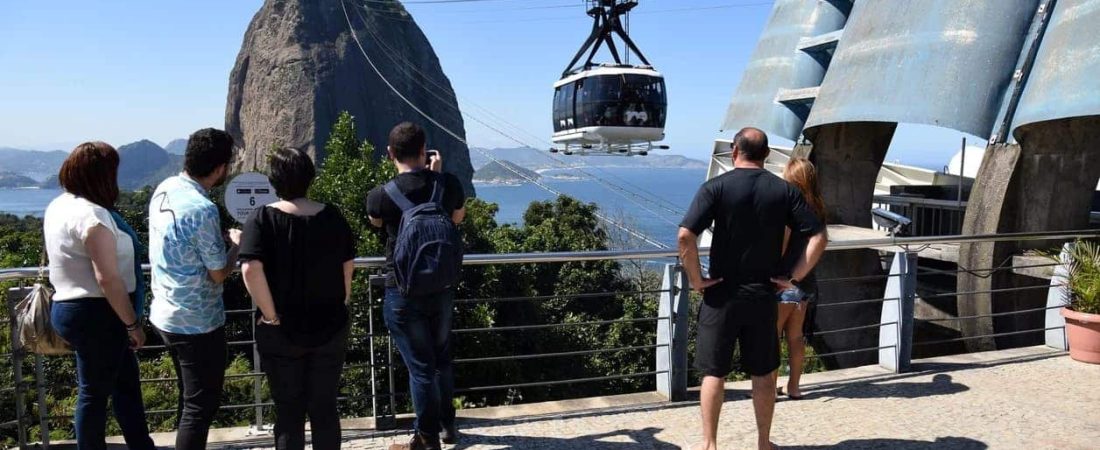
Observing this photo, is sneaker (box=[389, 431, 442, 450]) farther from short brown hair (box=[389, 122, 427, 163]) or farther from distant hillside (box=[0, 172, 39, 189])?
distant hillside (box=[0, 172, 39, 189])

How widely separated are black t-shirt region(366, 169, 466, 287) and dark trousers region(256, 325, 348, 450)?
0.62 metres

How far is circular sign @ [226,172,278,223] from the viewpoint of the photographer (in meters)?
4.73

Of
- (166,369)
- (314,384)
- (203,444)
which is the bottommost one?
(166,369)

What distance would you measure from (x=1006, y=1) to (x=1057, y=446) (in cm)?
1063

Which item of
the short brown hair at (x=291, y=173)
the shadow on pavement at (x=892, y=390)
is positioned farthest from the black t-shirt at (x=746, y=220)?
the shadow on pavement at (x=892, y=390)

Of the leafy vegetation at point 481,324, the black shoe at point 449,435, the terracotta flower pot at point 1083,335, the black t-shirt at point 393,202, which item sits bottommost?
the leafy vegetation at point 481,324

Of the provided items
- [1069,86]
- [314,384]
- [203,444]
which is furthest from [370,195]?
[1069,86]

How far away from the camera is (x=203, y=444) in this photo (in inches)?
131

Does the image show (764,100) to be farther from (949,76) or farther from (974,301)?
(974,301)

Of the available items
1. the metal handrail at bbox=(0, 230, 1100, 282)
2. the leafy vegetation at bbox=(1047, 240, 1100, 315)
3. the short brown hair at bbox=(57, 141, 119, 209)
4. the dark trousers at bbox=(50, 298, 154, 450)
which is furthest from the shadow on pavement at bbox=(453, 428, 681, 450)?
the leafy vegetation at bbox=(1047, 240, 1100, 315)

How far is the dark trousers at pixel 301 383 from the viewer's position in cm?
316

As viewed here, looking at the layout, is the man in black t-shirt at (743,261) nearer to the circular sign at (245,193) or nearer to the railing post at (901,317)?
the railing post at (901,317)

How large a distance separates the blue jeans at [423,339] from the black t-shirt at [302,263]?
563mm

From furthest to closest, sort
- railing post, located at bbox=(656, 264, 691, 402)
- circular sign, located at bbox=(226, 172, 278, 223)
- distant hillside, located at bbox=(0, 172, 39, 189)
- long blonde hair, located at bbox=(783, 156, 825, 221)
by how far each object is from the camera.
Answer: distant hillside, located at bbox=(0, 172, 39, 189) < railing post, located at bbox=(656, 264, 691, 402) < circular sign, located at bbox=(226, 172, 278, 223) < long blonde hair, located at bbox=(783, 156, 825, 221)
